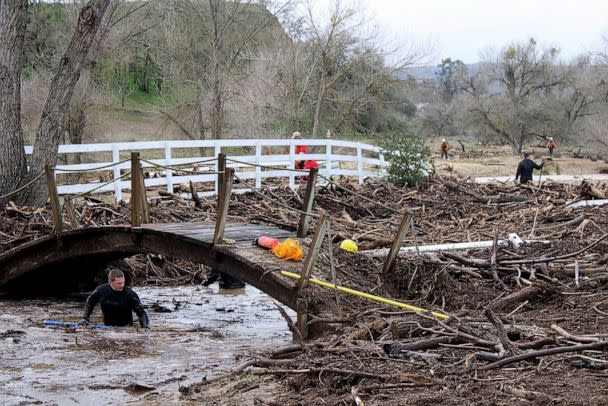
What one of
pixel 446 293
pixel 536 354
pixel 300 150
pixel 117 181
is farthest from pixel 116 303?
pixel 300 150

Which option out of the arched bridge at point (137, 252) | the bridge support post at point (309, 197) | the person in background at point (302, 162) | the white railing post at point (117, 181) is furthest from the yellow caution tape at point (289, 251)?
the person in background at point (302, 162)

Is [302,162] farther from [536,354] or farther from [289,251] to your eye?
[536,354]

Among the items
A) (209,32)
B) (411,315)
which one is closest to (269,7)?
(209,32)

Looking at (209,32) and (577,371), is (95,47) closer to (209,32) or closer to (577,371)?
(209,32)

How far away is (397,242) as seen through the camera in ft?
34.3

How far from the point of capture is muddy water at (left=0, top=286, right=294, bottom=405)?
8281 mm

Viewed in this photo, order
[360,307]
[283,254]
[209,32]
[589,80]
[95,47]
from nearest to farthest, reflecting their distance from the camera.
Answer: [360,307] → [283,254] → [95,47] → [209,32] → [589,80]

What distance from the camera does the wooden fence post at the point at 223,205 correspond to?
10164 mm

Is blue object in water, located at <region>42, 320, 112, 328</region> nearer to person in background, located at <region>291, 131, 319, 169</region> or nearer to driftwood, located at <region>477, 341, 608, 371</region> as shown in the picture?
driftwood, located at <region>477, 341, 608, 371</region>

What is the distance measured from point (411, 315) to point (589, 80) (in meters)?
63.0

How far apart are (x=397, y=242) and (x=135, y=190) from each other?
3.66 m

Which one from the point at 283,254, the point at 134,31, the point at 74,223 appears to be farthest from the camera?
the point at 134,31

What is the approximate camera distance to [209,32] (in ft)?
113

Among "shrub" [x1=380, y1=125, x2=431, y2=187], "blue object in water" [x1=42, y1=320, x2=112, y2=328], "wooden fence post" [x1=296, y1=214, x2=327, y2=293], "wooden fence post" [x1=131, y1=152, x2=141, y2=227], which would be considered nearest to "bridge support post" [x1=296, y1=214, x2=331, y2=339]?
"wooden fence post" [x1=296, y1=214, x2=327, y2=293]
